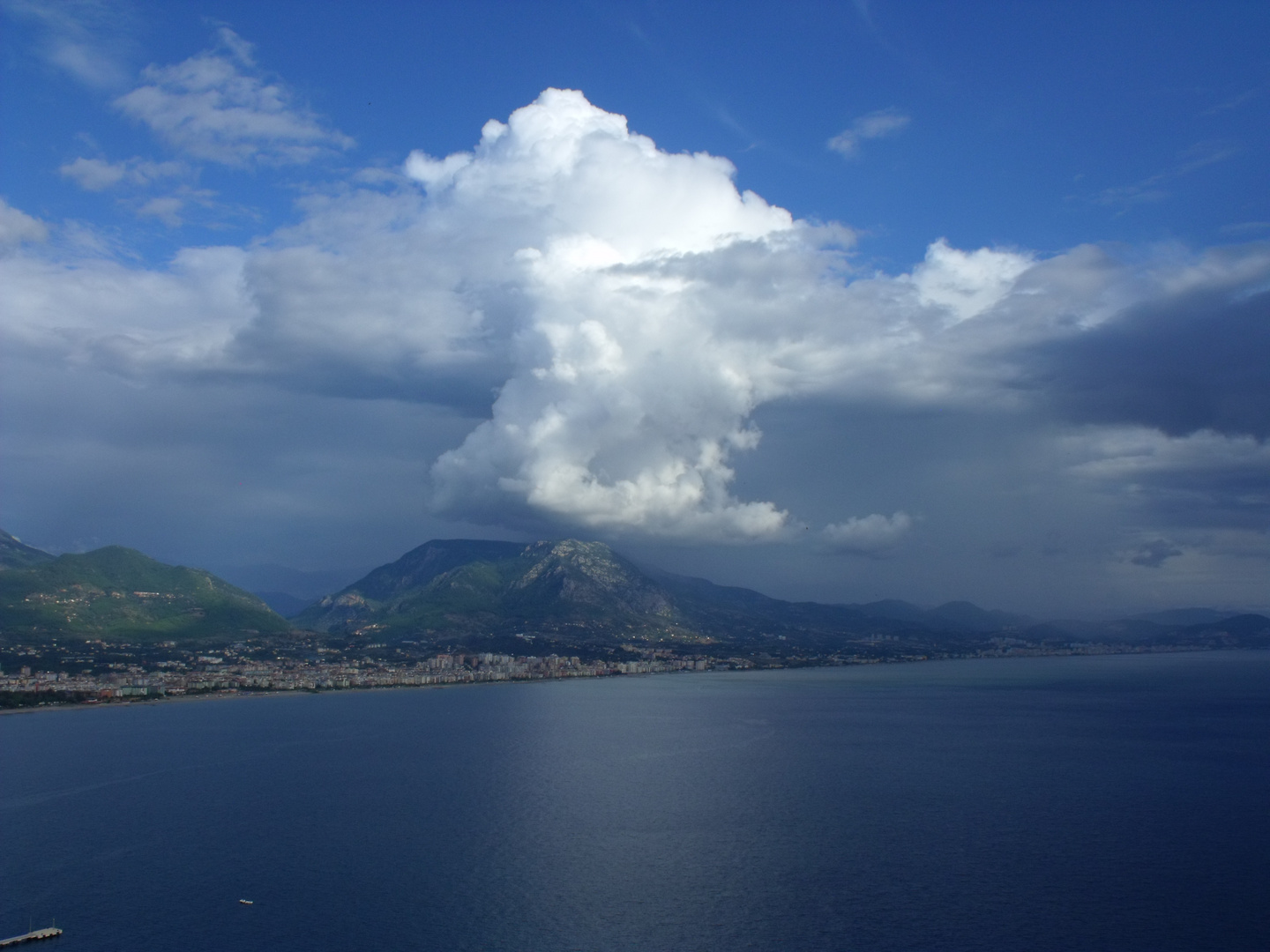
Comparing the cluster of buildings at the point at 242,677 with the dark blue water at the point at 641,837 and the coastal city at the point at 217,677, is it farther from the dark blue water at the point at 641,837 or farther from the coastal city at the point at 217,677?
the dark blue water at the point at 641,837

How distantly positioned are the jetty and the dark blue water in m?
1.10

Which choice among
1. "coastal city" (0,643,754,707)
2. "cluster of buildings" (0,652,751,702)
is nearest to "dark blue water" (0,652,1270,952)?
"coastal city" (0,643,754,707)

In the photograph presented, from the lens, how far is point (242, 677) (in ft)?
519

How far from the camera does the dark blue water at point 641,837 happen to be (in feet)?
119

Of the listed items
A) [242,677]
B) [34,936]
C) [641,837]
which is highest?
[641,837]

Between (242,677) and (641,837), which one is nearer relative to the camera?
(641,837)

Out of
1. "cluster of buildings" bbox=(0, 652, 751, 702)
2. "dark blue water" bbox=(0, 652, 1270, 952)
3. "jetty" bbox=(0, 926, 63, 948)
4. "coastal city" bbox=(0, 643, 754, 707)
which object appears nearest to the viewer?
"jetty" bbox=(0, 926, 63, 948)

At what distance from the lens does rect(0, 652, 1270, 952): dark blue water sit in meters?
36.3

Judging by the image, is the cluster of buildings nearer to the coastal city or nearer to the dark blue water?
Result: the coastal city

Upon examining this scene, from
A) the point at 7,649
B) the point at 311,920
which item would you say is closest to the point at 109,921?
the point at 311,920

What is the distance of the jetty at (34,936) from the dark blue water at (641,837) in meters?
1.10

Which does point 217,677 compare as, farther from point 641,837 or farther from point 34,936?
point 34,936

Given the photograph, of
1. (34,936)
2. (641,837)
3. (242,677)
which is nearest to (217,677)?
(242,677)

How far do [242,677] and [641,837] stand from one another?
130456 millimetres
